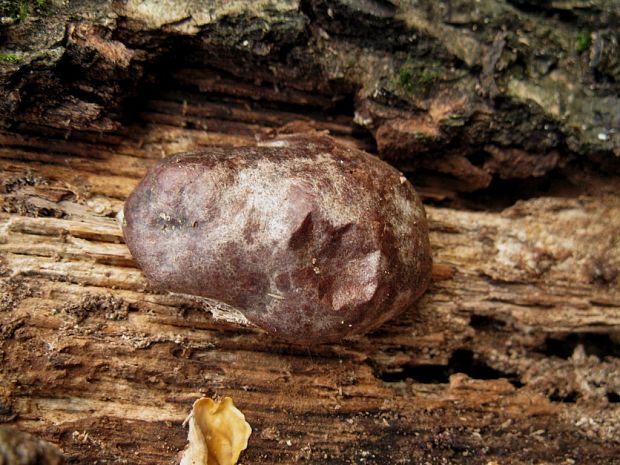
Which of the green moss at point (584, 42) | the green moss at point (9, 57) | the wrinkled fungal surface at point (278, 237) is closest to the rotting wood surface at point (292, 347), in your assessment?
the wrinkled fungal surface at point (278, 237)

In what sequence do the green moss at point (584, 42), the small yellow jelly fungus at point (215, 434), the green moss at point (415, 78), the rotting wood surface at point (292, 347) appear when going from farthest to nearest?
1. the green moss at point (584, 42)
2. the green moss at point (415, 78)
3. the rotting wood surface at point (292, 347)
4. the small yellow jelly fungus at point (215, 434)

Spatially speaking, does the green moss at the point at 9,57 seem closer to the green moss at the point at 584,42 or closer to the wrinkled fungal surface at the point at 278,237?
the wrinkled fungal surface at the point at 278,237

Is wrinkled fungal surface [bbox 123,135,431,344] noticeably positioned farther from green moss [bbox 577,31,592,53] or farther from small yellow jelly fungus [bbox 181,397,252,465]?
green moss [bbox 577,31,592,53]

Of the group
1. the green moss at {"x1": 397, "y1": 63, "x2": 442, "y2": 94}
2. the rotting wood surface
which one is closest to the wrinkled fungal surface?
the rotting wood surface

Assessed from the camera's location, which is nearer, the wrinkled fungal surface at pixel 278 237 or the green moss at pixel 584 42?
the wrinkled fungal surface at pixel 278 237

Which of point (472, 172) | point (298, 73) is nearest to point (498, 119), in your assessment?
point (472, 172)

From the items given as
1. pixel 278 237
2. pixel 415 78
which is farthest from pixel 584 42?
pixel 278 237

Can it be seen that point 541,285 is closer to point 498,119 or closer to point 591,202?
point 591,202

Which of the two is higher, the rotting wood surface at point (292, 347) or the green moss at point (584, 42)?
the green moss at point (584, 42)
